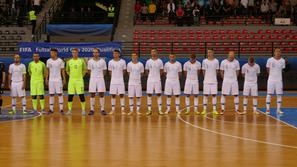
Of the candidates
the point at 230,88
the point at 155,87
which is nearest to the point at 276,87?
the point at 230,88

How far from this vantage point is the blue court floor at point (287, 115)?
61.0 ft

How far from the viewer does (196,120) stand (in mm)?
18703

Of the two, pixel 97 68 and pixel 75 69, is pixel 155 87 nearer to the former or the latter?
pixel 97 68

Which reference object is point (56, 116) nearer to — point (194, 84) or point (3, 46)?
point (194, 84)

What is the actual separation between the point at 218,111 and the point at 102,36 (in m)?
14.6

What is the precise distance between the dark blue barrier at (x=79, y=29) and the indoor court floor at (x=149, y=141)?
1469cm

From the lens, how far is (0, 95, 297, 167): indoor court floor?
40.0 feet

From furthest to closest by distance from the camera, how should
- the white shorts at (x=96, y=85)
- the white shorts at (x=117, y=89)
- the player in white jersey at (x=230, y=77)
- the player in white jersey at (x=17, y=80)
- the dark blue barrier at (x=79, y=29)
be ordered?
1. the dark blue barrier at (x=79, y=29)
2. the player in white jersey at (x=17, y=80)
3. the player in white jersey at (x=230, y=77)
4. the white shorts at (x=117, y=89)
5. the white shorts at (x=96, y=85)

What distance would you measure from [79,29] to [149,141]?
20735 millimetres

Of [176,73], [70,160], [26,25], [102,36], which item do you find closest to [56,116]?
[176,73]

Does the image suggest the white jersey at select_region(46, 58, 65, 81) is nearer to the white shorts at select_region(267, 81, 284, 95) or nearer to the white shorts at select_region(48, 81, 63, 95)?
the white shorts at select_region(48, 81, 63, 95)

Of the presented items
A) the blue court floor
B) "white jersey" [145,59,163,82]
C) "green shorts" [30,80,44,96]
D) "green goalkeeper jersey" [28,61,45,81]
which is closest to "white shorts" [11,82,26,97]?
"green shorts" [30,80,44,96]

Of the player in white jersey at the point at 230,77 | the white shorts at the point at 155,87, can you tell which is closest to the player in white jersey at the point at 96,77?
the white shorts at the point at 155,87

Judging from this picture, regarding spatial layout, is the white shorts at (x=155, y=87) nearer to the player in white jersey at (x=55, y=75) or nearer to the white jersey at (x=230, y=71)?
the white jersey at (x=230, y=71)
